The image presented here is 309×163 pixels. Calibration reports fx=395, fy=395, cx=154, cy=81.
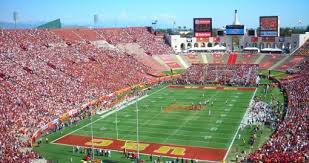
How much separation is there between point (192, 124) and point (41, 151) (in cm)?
1422

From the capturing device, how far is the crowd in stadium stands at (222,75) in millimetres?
60931

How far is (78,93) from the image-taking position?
4891 centimetres

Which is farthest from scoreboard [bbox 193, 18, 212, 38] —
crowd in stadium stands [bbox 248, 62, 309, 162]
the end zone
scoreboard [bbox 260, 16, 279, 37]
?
the end zone

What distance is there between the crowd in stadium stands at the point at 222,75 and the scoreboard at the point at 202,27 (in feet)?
53.2

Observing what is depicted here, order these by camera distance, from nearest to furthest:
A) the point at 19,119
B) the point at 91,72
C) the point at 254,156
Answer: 1. the point at 254,156
2. the point at 19,119
3. the point at 91,72

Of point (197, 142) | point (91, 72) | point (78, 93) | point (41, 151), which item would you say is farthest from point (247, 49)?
point (41, 151)

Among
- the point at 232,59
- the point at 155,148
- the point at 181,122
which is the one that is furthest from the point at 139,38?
the point at 155,148

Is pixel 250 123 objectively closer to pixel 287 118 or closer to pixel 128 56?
pixel 287 118

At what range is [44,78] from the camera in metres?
49.2

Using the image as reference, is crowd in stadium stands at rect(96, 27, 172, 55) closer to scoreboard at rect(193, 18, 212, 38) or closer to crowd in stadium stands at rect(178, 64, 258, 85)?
scoreboard at rect(193, 18, 212, 38)

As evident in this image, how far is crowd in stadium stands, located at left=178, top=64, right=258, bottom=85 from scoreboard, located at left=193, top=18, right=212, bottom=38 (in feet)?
53.2

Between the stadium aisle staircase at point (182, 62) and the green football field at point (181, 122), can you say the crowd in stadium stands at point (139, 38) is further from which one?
the green football field at point (181, 122)

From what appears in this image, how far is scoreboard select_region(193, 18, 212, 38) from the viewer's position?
83125 millimetres

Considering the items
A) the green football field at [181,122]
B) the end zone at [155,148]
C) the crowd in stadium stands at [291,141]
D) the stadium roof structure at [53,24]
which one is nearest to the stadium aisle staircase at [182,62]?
the green football field at [181,122]
